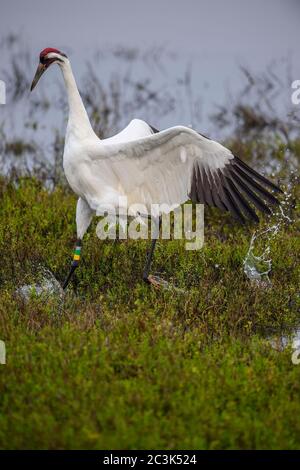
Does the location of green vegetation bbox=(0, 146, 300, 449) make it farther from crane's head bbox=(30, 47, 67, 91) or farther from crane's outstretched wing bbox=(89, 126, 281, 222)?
crane's head bbox=(30, 47, 67, 91)

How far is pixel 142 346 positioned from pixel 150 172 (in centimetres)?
184

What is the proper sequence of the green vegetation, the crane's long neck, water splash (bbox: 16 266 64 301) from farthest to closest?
the crane's long neck, water splash (bbox: 16 266 64 301), the green vegetation

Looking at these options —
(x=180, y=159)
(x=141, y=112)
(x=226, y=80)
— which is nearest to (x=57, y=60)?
(x=180, y=159)

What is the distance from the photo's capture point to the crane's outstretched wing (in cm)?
666

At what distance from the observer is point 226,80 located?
13727 millimetres

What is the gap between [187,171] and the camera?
686 cm

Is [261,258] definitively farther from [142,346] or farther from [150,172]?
[142,346]

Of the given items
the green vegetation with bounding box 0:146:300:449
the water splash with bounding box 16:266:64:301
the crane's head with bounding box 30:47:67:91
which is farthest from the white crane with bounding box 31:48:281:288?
the green vegetation with bounding box 0:146:300:449

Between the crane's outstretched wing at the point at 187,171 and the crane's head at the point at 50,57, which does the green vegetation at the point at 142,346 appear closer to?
the crane's outstretched wing at the point at 187,171

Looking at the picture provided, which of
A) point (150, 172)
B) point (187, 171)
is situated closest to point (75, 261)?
point (150, 172)

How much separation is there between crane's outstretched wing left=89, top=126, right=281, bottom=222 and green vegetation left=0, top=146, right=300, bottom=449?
543 millimetres

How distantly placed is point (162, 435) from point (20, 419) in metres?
0.64

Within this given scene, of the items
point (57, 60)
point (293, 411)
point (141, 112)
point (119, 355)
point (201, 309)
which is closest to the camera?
point (293, 411)
